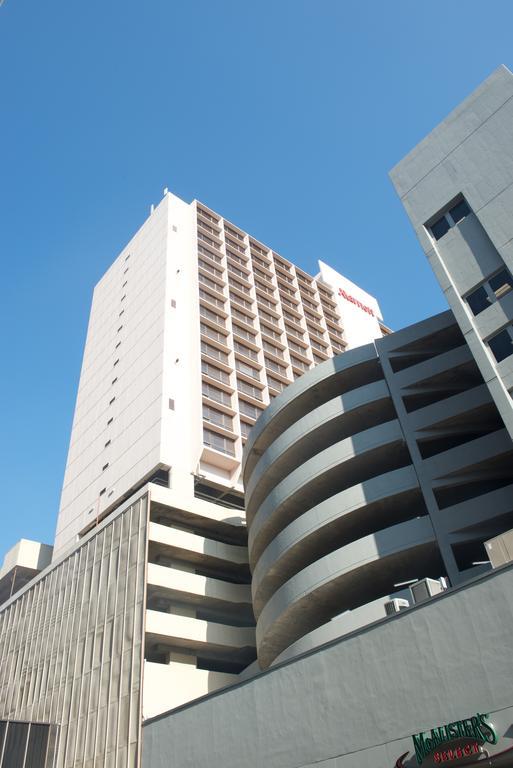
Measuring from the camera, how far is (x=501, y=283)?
91.8ft

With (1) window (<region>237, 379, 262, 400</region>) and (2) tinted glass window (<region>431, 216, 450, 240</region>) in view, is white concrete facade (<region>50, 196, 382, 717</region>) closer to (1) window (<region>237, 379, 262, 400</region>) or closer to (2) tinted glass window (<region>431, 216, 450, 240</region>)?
(1) window (<region>237, 379, 262, 400</region>)

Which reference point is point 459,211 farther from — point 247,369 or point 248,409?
point 247,369

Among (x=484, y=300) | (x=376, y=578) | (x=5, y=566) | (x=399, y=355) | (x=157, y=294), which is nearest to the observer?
(x=484, y=300)

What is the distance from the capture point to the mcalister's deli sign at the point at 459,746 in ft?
53.0

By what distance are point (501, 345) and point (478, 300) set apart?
8.73ft

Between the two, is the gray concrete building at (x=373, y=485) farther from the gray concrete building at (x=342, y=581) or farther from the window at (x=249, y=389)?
the window at (x=249, y=389)

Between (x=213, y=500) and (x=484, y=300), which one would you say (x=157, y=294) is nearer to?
(x=213, y=500)

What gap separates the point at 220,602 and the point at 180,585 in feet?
11.7

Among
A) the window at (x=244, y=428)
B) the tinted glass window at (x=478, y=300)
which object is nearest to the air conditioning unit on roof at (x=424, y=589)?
the tinted glass window at (x=478, y=300)

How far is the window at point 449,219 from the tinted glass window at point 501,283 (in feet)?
13.2

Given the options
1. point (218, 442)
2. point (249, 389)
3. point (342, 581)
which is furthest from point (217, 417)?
point (342, 581)

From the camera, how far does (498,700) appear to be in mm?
16609

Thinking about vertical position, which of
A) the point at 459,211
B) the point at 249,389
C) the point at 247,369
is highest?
the point at 247,369

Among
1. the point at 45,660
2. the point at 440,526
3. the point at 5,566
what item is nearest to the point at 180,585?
the point at 45,660
